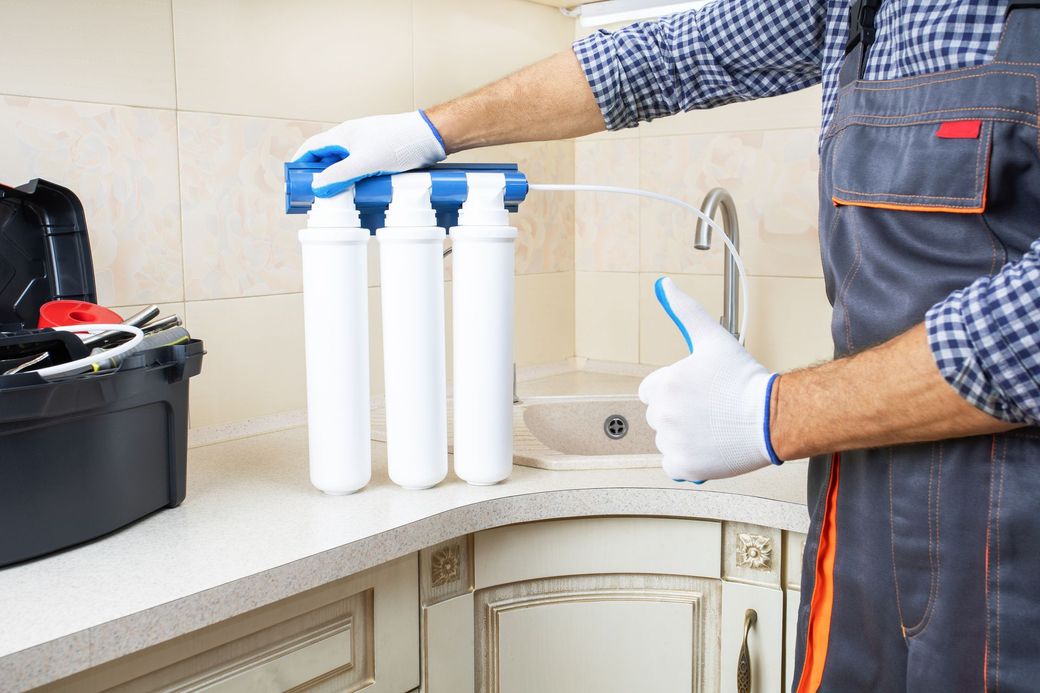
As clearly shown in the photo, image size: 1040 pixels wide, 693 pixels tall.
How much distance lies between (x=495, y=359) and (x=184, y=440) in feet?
1.17

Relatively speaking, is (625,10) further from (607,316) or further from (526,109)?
(526,109)

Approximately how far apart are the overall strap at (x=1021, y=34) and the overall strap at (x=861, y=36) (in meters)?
0.14

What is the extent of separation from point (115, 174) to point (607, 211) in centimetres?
107

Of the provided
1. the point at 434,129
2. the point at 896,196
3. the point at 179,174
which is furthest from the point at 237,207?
the point at 896,196

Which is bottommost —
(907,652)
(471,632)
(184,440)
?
(471,632)

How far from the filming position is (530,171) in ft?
6.53

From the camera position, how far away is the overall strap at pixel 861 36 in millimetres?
889

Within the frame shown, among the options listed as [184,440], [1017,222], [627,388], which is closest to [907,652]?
[1017,222]

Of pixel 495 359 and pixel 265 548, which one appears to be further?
pixel 495 359

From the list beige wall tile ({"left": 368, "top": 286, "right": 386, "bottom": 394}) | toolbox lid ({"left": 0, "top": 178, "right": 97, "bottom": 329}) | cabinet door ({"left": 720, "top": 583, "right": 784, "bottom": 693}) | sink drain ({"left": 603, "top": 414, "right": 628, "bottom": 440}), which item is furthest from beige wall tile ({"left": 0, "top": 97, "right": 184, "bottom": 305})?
cabinet door ({"left": 720, "top": 583, "right": 784, "bottom": 693})

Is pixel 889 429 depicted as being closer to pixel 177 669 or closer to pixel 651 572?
pixel 651 572

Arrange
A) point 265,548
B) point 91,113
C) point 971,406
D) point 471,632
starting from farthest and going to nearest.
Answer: point 91,113 → point 471,632 → point 265,548 → point 971,406

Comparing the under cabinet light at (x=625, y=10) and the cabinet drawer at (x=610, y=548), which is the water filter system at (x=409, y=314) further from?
the under cabinet light at (x=625, y=10)

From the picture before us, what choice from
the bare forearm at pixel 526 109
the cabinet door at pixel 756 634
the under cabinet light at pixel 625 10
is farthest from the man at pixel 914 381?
the under cabinet light at pixel 625 10
